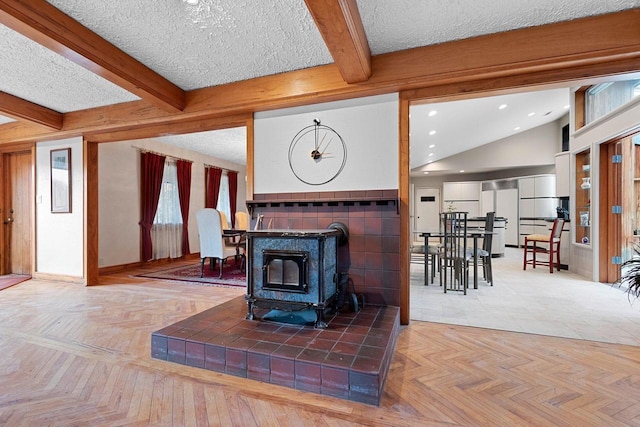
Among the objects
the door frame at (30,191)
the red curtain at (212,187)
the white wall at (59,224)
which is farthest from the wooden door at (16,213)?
the red curtain at (212,187)

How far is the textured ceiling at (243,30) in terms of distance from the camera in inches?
75.3

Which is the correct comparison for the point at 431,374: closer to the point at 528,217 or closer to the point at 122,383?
the point at 122,383

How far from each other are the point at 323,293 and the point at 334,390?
64 cm

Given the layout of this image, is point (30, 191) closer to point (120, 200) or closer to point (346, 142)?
point (120, 200)

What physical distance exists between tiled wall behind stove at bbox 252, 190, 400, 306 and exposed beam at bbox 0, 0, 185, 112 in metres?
1.68

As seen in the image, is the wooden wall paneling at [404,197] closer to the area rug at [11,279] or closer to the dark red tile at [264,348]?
the dark red tile at [264,348]

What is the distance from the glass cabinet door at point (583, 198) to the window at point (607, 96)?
0.58m

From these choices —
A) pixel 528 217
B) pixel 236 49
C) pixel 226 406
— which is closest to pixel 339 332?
pixel 226 406

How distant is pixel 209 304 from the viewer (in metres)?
3.13

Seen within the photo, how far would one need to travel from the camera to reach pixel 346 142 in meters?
2.75

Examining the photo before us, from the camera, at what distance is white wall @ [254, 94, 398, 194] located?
262 cm

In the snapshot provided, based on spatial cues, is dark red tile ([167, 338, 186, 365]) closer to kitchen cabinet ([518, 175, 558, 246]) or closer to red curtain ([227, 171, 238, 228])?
red curtain ([227, 171, 238, 228])

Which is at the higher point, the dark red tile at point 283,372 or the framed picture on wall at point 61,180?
the framed picture on wall at point 61,180

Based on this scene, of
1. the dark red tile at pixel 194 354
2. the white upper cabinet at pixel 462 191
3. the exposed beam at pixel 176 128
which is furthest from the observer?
the white upper cabinet at pixel 462 191
